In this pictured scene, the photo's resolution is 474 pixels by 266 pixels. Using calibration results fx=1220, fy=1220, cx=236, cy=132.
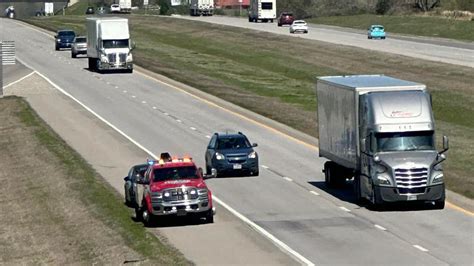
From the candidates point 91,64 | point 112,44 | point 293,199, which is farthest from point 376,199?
point 91,64

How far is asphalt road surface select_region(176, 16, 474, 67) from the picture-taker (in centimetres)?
9288

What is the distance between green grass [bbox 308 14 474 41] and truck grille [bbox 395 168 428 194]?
81.5 meters

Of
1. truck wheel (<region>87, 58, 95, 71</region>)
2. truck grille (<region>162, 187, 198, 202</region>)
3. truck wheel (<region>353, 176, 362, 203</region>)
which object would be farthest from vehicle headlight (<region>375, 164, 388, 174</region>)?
truck wheel (<region>87, 58, 95, 71</region>)

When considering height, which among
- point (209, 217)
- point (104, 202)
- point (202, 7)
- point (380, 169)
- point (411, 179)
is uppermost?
point (202, 7)

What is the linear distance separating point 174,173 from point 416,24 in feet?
329

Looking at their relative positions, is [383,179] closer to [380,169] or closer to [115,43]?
[380,169]

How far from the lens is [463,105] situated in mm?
63938

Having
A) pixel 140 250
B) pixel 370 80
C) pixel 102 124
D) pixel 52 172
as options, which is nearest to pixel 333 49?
pixel 102 124

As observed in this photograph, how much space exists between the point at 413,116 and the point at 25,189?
49.1 ft

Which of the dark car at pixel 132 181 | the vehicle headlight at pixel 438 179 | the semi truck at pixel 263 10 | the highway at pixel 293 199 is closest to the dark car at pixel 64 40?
the highway at pixel 293 199

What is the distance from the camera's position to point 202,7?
164000mm

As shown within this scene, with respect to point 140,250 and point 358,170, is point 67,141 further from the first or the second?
point 140,250

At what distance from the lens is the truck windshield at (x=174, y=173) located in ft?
103

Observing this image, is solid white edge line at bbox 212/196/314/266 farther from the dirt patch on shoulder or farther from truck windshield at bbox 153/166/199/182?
the dirt patch on shoulder
